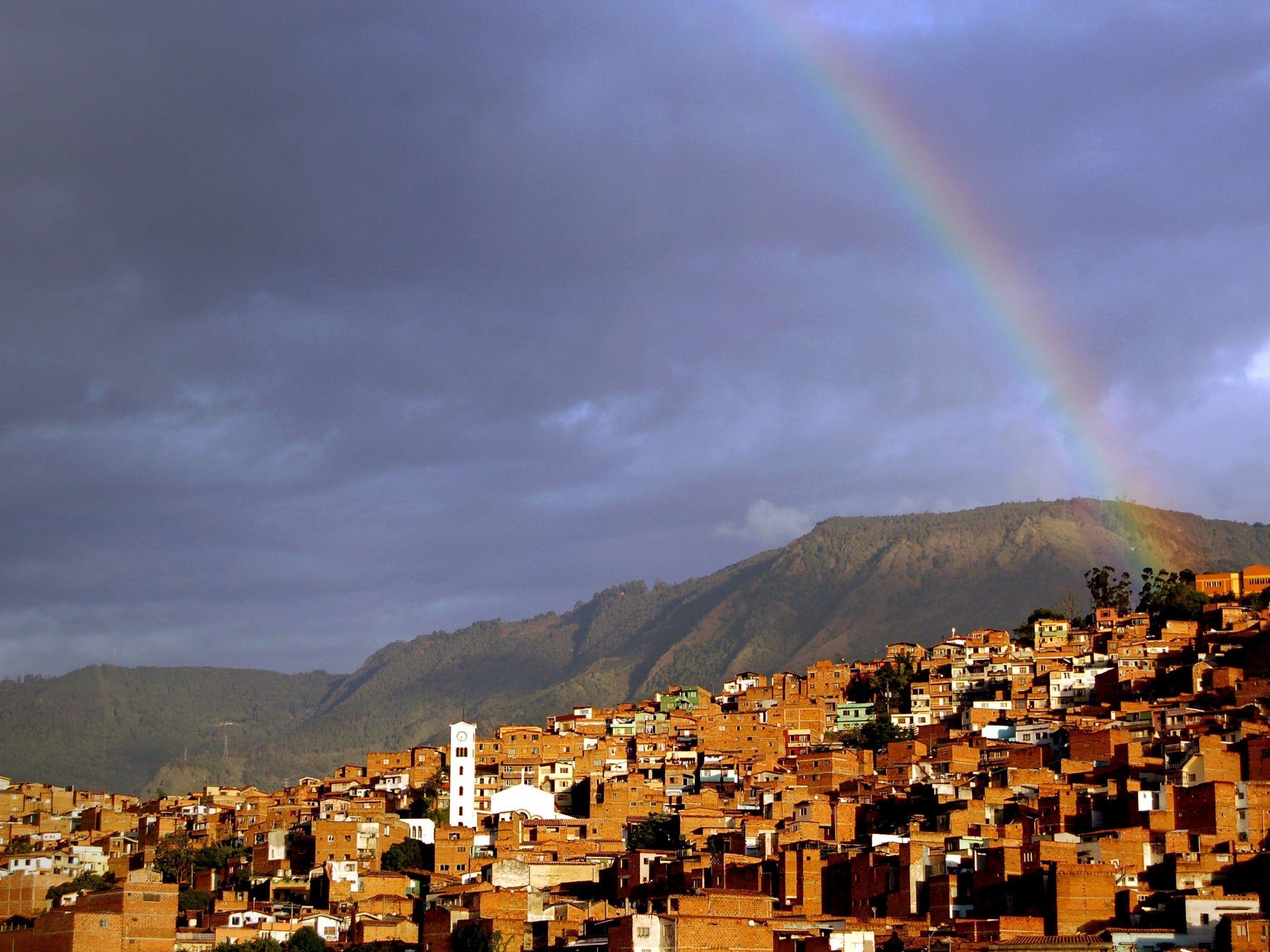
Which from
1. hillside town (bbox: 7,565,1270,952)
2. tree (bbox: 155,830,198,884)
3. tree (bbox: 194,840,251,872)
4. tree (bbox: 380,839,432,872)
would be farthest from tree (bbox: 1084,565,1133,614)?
tree (bbox: 155,830,198,884)

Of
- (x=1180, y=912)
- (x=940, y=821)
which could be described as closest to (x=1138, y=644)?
(x=940, y=821)

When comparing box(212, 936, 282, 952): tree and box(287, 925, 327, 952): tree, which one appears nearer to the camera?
box(212, 936, 282, 952): tree

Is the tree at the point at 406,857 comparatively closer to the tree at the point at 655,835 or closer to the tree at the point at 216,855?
the tree at the point at 655,835

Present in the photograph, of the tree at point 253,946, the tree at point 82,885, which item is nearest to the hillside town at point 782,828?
the tree at point 82,885

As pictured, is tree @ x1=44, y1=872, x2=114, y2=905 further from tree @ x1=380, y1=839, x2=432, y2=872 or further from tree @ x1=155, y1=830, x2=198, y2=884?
tree @ x1=380, y1=839, x2=432, y2=872

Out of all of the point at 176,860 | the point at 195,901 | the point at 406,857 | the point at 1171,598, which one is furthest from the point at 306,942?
the point at 1171,598

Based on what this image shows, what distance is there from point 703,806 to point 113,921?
2544cm

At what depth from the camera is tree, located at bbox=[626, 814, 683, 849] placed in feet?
232

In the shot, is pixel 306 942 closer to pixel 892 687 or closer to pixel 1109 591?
pixel 892 687

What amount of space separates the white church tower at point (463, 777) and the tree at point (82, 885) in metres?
14.3

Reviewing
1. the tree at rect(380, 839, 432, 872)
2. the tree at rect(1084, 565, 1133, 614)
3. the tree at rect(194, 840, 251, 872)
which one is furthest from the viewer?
the tree at rect(1084, 565, 1133, 614)

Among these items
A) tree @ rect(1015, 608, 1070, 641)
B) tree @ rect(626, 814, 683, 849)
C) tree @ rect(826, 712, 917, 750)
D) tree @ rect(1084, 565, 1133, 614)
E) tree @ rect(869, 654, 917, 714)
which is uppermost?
tree @ rect(1084, 565, 1133, 614)

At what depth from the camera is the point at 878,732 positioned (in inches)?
3521

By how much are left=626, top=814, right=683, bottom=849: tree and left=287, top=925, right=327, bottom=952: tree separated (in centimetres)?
1499
